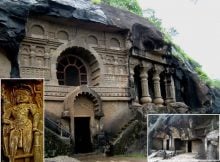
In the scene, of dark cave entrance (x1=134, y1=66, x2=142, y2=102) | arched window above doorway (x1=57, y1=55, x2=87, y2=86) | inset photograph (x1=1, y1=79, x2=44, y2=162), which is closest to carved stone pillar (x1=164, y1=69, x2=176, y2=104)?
dark cave entrance (x1=134, y1=66, x2=142, y2=102)

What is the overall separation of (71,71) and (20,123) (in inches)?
345

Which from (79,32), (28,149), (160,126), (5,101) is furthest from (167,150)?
(79,32)

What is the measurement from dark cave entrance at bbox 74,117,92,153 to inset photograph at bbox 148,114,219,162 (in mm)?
7023

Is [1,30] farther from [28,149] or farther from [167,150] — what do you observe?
[167,150]

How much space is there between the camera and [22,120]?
732cm

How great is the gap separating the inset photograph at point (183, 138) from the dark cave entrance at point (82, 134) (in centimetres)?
702

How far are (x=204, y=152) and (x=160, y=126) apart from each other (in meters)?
1.16

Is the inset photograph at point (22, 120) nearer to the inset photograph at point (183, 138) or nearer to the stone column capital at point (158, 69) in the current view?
the inset photograph at point (183, 138)

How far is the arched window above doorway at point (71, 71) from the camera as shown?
15.7 metres

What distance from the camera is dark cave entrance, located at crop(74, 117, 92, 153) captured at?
14719 millimetres

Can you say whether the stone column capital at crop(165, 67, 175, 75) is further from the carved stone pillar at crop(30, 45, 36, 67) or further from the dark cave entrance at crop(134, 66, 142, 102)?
the carved stone pillar at crop(30, 45, 36, 67)

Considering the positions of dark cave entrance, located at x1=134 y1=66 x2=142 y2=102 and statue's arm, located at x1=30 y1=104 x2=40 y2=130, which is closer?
statue's arm, located at x1=30 y1=104 x2=40 y2=130

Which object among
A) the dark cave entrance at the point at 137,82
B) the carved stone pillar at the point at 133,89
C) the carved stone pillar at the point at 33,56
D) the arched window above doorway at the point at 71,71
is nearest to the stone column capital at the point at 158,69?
the dark cave entrance at the point at 137,82

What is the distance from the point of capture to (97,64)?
1584 centimetres
